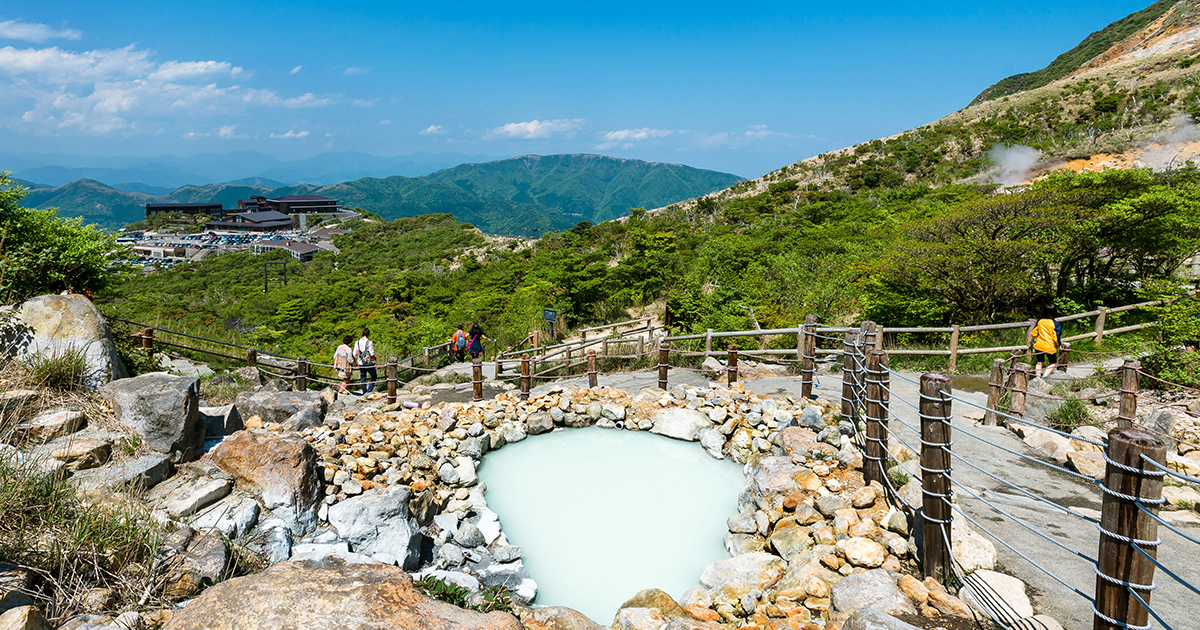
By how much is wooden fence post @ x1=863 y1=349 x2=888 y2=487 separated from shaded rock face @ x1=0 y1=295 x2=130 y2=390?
759 centimetres

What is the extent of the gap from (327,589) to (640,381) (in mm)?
7522

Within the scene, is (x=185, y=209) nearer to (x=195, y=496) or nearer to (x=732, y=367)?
(x=732, y=367)

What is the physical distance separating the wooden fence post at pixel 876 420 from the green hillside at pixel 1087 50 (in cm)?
8633

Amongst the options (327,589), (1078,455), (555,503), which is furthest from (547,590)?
(1078,455)

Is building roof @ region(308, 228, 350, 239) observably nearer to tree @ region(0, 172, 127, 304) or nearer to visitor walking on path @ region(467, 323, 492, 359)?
visitor walking on path @ region(467, 323, 492, 359)

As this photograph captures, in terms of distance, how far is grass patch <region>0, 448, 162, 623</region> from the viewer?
319cm

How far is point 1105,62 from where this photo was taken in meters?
62.1

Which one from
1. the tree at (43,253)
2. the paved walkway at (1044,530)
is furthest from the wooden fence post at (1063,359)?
the tree at (43,253)

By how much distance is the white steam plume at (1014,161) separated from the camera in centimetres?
3219

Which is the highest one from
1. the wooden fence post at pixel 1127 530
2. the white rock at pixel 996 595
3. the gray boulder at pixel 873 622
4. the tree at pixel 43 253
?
the tree at pixel 43 253

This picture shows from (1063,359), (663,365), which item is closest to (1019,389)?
(1063,359)

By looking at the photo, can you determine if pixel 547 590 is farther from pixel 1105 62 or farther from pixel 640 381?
pixel 1105 62

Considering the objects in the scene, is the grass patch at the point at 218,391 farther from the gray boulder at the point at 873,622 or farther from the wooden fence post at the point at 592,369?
the gray boulder at the point at 873,622

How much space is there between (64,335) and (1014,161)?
42.7 m
